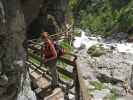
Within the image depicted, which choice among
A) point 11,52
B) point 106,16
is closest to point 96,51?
point 106,16

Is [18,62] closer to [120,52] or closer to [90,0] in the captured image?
[120,52]

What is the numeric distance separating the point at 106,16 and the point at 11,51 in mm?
30055

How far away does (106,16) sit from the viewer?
38.2m

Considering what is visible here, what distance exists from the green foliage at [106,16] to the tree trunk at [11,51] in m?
23.9

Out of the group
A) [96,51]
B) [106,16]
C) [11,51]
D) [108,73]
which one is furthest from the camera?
[106,16]

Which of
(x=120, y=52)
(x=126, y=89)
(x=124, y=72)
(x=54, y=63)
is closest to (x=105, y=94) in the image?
(x=126, y=89)

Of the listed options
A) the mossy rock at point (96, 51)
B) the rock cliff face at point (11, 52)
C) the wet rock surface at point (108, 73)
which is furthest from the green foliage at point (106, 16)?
the rock cliff face at point (11, 52)

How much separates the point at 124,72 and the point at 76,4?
25.6m

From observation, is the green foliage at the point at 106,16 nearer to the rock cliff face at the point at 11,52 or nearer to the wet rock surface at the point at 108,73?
the wet rock surface at the point at 108,73

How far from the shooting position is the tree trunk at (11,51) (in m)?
8.65

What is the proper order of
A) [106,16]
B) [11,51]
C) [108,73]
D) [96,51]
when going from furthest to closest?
1. [106,16]
2. [96,51]
3. [108,73]
4. [11,51]

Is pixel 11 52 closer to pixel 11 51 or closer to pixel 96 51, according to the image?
pixel 11 51

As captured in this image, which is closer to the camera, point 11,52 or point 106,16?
point 11,52

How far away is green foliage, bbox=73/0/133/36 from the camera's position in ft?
112
